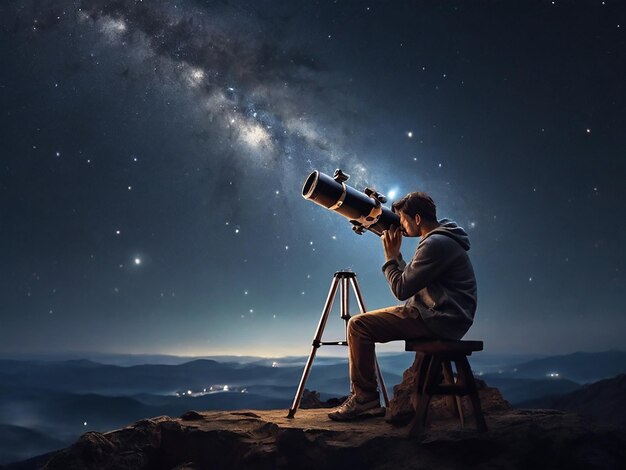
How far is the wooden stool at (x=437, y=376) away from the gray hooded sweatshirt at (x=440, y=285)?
0.39 feet

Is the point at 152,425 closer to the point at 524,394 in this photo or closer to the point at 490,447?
the point at 490,447

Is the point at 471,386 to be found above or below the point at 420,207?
below

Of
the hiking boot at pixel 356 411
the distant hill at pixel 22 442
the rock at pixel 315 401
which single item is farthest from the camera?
the distant hill at pixel 22 442

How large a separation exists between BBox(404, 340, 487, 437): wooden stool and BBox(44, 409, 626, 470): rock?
0.52 ft

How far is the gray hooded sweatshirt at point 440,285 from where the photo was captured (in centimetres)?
400

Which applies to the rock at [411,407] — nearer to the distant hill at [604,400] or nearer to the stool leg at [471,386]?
the stool leg at [471,386]

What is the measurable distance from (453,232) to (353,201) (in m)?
1.06

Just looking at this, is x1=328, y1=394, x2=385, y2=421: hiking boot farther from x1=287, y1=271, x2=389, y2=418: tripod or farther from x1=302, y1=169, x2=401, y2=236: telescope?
x1=302, y1=169, x2=401, y2=236: telescope

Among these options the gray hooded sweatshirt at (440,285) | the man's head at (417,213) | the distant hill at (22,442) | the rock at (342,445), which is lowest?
the distant hill at (22,442)

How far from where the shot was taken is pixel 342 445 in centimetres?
388

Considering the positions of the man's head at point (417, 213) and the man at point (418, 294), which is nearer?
the man at point (418, 294)

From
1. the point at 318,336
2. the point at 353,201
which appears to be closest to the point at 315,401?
the point at 318,336

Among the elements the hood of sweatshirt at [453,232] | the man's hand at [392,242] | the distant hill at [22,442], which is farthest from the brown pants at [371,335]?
the distant hill at [22,442]

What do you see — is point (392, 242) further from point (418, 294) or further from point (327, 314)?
point (327, 314)
